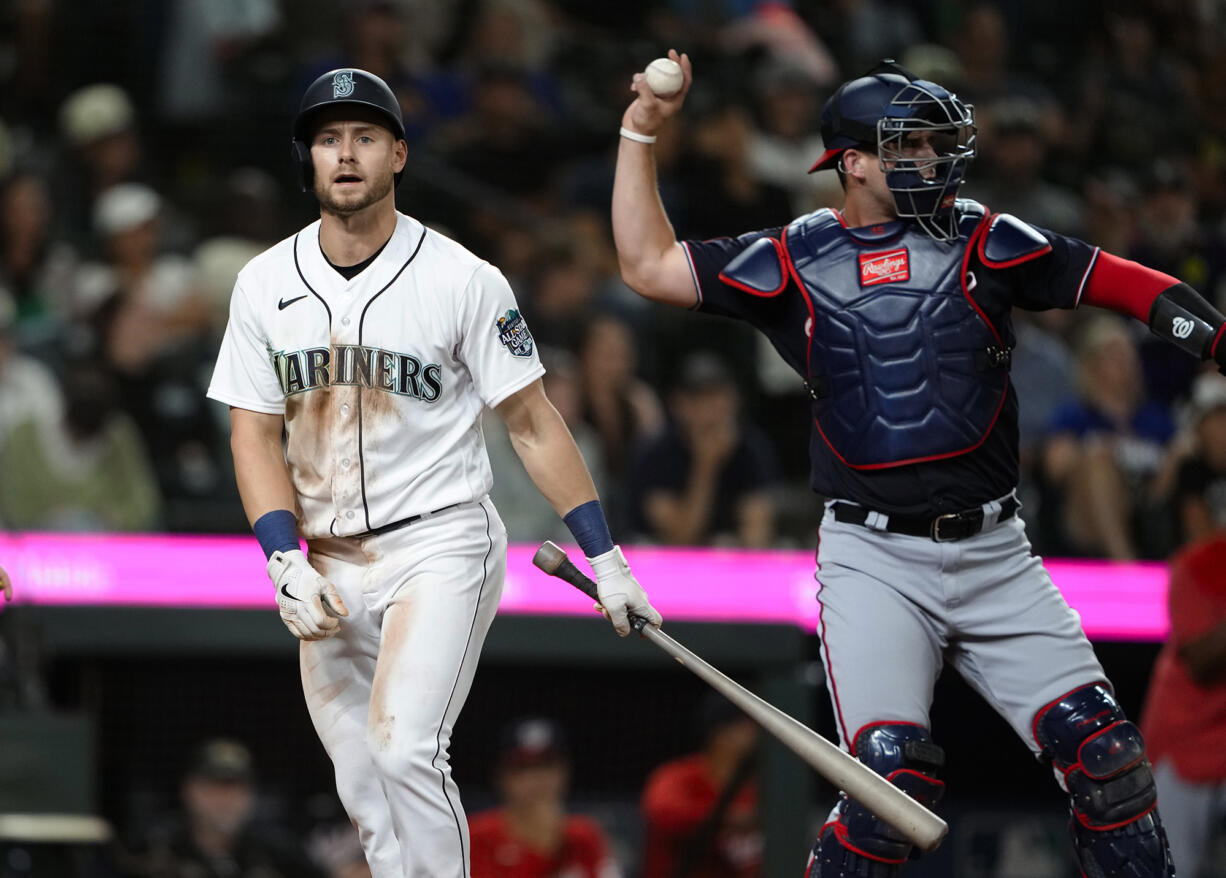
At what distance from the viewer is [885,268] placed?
3.88m

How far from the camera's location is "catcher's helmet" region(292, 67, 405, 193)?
363 centimetres

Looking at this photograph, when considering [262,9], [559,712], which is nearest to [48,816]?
[559,712]

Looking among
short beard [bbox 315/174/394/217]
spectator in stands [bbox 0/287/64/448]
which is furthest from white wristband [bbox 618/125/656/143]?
spectator in stands [bbox 0/287/64/448]

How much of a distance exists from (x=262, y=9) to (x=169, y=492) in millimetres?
3025

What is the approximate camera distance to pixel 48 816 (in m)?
6.01

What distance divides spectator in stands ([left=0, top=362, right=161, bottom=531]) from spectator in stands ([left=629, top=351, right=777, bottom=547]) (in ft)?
6.56

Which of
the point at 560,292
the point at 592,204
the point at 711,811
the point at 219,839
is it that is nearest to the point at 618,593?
the point at 711,811

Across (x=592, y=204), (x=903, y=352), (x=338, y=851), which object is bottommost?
(x=338, y=851)

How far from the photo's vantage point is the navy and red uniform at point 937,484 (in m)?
3.71

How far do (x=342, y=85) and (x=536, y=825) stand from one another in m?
3.69

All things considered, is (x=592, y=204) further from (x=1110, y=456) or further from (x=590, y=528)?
(x=590, y=528)

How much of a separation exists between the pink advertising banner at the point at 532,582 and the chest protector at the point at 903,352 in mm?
2809

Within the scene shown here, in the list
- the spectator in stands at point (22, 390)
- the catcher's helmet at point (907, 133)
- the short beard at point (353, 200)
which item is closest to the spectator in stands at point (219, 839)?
the spectator in stands at point (22, 390)

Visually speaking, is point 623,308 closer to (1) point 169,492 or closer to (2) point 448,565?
(1) point 169,492
